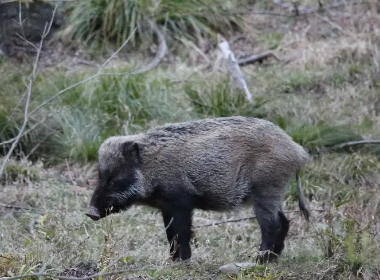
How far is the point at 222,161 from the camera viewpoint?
6008 mm

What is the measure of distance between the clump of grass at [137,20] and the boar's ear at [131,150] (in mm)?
5613

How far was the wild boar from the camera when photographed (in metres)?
5.90

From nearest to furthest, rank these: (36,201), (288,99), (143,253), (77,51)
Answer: (143,253) → (36,201) → (288,99) → (77,51)

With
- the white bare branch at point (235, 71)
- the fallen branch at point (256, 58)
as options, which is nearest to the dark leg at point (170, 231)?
the white bare branch at point (235, 71)

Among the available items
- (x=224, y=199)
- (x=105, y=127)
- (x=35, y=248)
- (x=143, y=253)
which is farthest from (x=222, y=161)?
(x=105, y=127)

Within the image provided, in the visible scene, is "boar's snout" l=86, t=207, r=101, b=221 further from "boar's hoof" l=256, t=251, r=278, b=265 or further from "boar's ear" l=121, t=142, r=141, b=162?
"boar's hoof" l=256, t=251, r=278, b=265

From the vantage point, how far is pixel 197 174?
235 inches

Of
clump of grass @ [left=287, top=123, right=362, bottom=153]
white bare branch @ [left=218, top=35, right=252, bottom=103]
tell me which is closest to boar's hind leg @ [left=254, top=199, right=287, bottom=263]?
clump of grass @ [left=287, top=123, right=362, bottom=153]

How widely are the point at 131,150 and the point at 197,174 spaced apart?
532 millimetres

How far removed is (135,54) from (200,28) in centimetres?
107

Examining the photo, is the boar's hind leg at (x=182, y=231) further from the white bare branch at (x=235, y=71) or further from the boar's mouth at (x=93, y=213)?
the white bare branch at (x=235, y=71)

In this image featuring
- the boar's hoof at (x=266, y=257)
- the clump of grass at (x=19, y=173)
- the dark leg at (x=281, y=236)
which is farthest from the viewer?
the clump of grass at (x=19, y=173)

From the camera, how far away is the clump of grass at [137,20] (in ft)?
37.7

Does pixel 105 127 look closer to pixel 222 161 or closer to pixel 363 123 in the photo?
pixel 363 123
